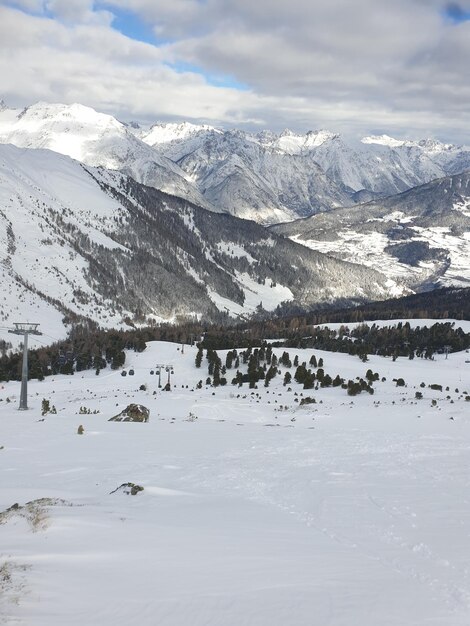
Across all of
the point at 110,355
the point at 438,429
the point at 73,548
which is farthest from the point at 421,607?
the point at 110,355

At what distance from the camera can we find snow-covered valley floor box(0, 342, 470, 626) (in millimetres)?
8844

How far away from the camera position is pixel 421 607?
8.98m

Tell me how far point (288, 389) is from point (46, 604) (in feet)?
191

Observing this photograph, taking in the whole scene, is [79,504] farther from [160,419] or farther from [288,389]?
[288,389]

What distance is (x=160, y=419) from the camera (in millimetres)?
43031

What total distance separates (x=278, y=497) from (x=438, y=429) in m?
20.4

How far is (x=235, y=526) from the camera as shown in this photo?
46.4 ft

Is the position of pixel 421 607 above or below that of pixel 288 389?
above

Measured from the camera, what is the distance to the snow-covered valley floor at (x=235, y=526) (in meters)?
8.84

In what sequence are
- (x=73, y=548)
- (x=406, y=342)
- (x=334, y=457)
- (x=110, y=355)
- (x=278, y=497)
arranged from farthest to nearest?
(x=406, y=342) < (x=110, y=355) < (x=334, y=457) < (x=278, y=497) < (x=73, y=548)

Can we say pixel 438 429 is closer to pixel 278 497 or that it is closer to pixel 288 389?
pixel 278 497

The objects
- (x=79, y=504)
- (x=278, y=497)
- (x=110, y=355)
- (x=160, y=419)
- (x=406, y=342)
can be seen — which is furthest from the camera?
(x=406, y=342)

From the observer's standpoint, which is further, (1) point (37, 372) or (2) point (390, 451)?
(1) point (37, 372)

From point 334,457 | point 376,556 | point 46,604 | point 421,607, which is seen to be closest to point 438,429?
point 334,457
